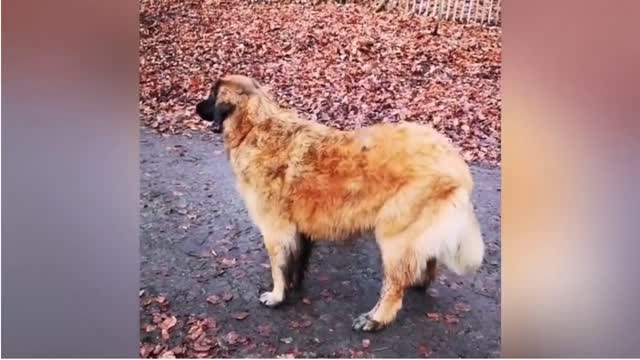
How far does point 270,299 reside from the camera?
6.18 feet

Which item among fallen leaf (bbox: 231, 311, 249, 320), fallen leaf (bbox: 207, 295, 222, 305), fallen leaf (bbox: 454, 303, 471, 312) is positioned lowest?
fallen leaf (bbox: 231, 311, 249, 320)

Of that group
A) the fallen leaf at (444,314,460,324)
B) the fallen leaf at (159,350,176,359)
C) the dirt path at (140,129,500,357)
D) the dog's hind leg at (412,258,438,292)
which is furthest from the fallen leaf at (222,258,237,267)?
A: the fallen leaf at (444,314,460,324)

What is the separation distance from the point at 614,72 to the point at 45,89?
181cm

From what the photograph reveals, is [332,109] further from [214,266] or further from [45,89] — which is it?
[45,89]

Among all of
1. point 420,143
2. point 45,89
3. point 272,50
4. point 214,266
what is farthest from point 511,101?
point 45,89

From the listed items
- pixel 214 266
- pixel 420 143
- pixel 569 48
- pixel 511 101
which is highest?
pixel 569 48

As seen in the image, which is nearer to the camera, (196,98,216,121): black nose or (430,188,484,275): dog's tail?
(430,188,484,275): dog's tail

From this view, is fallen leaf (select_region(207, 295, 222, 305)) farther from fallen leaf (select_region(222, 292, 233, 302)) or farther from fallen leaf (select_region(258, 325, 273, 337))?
fallen leaf (select_region(258, 325, 273, 337))

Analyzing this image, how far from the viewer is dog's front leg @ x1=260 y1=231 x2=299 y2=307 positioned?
1.88m

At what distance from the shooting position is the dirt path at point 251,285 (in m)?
1.85

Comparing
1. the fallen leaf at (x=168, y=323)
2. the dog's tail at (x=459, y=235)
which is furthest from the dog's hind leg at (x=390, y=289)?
the fallen leaf at (x=168, y=323)

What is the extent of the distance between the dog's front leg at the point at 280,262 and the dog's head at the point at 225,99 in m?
0.40

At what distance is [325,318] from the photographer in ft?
6.14

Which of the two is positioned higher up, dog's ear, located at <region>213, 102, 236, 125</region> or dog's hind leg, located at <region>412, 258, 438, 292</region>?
dog's ear, located at <region>213, 102, 236, 125</region>
